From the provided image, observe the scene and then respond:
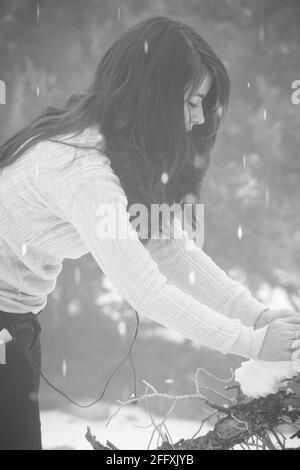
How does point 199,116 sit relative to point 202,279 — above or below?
above

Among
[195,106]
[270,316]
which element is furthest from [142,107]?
[270,316]

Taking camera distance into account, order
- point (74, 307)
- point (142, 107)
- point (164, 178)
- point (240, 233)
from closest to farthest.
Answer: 1. point (142, 107)
2. point (164, 178)
3. point (240, 233)
4. point (74, 307)

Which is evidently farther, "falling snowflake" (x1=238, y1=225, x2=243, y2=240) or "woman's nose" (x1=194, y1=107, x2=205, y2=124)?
"falling snowflake" (x1=238, y1=225, x2=243, y2=240)

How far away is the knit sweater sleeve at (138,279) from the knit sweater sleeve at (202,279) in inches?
7.1

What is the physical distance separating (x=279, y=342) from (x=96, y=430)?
9.94 feet

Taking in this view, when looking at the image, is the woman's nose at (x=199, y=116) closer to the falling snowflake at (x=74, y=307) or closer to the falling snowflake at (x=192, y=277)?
the falling snowflake at (x=192, y=277)

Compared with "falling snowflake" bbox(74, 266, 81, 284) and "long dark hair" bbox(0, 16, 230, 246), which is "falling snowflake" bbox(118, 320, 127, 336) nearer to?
"falling snowflake" bbox(74, 266, 81, 284)

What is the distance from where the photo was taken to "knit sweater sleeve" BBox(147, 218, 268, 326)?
0.91 metres

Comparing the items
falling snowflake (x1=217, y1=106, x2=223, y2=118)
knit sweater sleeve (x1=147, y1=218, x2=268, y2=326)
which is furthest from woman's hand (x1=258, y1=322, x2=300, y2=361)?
falling snowflake (x1=217, y1=106, x2=223, y2=118)

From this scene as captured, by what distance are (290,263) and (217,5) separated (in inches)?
62.4

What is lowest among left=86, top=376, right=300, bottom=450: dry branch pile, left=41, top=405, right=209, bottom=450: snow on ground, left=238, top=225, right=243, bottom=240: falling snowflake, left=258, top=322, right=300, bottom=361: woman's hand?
left=41, top=405, right=209, bottom=450: snow on ground

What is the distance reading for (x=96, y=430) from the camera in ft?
11.5

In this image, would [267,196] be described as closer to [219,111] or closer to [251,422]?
[219,111]
